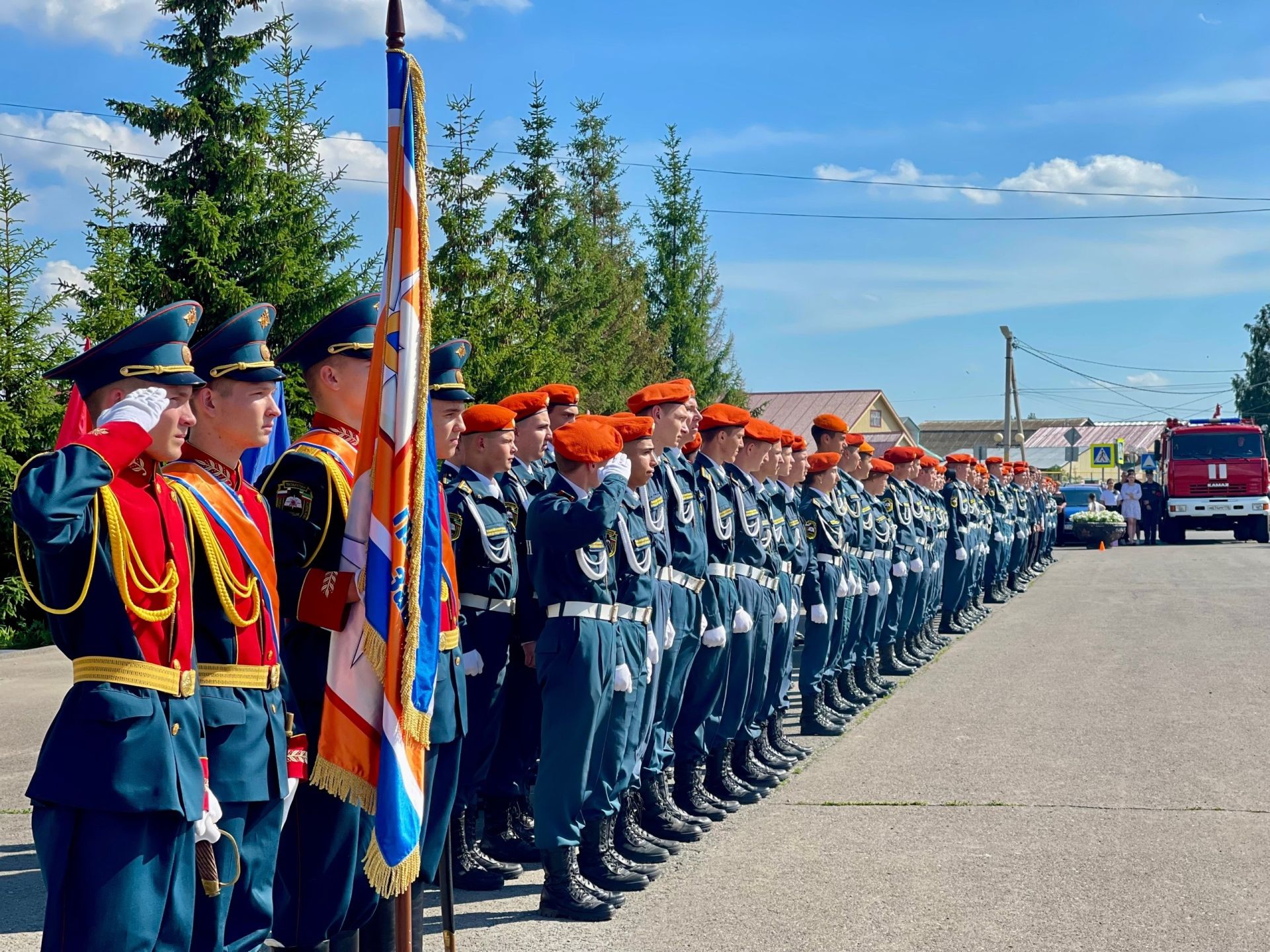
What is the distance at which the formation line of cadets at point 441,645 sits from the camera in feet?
9.64

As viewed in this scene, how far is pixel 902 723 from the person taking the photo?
939 centimetres

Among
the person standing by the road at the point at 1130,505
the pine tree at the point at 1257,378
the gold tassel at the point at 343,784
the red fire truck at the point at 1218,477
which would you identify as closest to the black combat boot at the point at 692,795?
the gold tassel at the point at 343,784

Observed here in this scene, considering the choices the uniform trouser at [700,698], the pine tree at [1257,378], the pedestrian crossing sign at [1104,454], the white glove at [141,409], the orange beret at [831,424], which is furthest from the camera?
the pine tree at [1257,378]

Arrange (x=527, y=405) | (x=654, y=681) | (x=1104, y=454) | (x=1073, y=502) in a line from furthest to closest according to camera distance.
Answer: (x=1104, y=454) < (x=1073, y=502) < (x=527, y=405) < (x=654, y=681)

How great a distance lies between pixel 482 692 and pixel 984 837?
2476 mm

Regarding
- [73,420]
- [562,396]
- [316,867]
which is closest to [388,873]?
[316,867]

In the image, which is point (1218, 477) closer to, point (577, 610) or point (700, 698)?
point (700, 698)

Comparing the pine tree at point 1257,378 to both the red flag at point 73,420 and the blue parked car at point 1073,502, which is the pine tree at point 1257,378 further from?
the red flag at point 73,420

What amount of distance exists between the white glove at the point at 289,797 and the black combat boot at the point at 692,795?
3468mm

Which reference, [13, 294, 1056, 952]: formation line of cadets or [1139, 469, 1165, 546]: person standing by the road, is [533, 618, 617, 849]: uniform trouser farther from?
[1139, 469, 1165, 546]: person standing by the road

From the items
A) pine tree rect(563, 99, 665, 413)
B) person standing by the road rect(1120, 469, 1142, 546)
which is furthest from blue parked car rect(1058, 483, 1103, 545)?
pine tree rect(563, 99, 665, 413)

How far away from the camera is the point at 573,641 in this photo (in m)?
5.36

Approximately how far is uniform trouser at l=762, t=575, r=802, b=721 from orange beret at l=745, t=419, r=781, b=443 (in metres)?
0.82

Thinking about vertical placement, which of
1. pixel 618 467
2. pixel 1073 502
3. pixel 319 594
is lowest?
pixel 319 594
